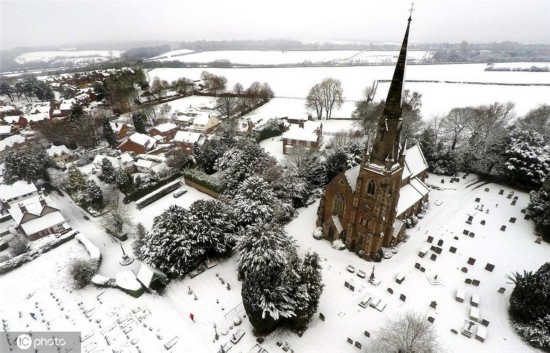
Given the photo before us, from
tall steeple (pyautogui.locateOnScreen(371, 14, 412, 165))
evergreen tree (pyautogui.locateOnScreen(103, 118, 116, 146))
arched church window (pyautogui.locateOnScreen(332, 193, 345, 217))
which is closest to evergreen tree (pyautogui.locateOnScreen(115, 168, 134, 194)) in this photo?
evergreen tree (pyautogui.locateOnScreen(103, 118, 116, 146))

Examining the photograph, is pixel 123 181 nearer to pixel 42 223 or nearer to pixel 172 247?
pixel 42 223

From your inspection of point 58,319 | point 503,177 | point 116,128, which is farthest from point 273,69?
point 58,319

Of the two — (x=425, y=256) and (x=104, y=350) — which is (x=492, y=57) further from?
(x=104, y=350)

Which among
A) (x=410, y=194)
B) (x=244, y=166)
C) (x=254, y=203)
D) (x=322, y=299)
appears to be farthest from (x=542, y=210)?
(x=244, y=166)

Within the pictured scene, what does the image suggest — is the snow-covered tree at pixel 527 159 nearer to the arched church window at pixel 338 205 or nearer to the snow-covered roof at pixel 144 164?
the arched church window at pixel 338 205

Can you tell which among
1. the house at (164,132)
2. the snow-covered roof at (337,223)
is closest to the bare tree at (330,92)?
the house at (164,132)

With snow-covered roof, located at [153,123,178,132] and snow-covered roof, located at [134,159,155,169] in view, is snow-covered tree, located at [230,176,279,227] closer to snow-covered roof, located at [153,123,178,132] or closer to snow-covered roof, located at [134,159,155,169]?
snow-covered roof, located at [134,159,155,169]
